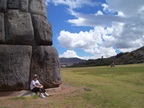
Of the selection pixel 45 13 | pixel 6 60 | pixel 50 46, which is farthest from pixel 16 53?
pixel 45 13

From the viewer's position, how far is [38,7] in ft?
60.1

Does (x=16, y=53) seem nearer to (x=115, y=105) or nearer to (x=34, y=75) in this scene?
(x=34, y=75)

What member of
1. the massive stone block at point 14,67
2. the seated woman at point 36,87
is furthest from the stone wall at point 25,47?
the seated woman at point 36,87

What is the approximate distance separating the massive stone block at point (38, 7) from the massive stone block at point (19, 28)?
72 centimetres

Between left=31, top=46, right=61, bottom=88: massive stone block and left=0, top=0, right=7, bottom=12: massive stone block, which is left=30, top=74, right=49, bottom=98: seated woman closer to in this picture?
left=31, top=46, right=61, bottom=88: massive stone block

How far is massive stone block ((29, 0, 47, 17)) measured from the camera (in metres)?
18.0

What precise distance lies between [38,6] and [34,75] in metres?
4.57

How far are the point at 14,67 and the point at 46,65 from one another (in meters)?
2.13

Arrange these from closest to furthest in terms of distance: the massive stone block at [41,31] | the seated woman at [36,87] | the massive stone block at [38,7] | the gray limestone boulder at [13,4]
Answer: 1. the seated woman at [36,87]
2. the gray limestone boulder at [13,4]
3. the massive stone block at [41,31]
4. the massive stone block at [38,7]

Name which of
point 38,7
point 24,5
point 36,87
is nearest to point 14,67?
point 36,87

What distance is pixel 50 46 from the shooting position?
18375mm

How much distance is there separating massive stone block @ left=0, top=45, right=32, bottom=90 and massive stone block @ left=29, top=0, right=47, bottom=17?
8.44 ft

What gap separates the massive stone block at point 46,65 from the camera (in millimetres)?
17578

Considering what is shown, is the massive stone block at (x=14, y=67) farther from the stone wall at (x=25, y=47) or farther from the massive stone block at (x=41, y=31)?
the massive stone block at (x=41, y=31)
